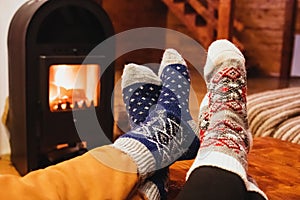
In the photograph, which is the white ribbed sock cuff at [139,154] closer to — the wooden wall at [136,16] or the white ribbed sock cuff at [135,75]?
the white ribbed sock cuff at [135,75]

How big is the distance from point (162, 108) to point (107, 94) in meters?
1.22

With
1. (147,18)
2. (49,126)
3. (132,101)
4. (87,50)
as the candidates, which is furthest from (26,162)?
(147,18)

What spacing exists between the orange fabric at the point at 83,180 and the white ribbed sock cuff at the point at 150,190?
0.02m

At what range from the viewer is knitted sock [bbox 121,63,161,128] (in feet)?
3.25

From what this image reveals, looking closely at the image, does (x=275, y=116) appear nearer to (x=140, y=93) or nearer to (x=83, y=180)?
(x=140, y=93)

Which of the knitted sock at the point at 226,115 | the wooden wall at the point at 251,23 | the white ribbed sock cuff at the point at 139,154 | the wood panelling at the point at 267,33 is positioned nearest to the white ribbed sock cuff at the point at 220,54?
the knitted sock at the point at 226,115

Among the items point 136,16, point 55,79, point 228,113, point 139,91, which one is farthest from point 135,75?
point 136,16

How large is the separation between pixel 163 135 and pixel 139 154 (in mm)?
84

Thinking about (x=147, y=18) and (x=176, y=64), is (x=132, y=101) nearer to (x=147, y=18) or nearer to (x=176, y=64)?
(x=176, y=64)

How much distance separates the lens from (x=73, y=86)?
2.08 metres

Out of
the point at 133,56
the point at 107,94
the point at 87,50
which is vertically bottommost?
the point at 133,56

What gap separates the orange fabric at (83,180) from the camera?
644mm

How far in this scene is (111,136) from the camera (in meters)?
2.14

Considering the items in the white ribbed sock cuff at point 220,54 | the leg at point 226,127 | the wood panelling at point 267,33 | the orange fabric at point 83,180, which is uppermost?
the white ribbed sock cuff at point 220,54
